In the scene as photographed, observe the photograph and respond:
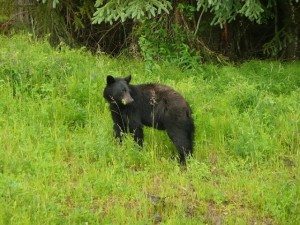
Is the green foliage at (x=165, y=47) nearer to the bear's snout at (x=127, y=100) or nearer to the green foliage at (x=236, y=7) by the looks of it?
the green foliage at (x=236, y=7)

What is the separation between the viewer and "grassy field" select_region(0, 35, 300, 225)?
542cm

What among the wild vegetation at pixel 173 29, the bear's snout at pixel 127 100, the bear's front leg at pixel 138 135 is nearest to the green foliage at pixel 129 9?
the wild vegetation at pixel 173 29

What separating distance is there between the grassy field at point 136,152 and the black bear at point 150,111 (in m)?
0.25

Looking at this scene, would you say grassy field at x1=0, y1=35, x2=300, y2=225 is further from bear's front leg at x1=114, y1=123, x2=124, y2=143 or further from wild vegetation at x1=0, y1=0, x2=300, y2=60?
wild vegetation at x1=0, y1=0, x2=300, y2=60

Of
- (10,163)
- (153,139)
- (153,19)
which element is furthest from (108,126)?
(153,19)

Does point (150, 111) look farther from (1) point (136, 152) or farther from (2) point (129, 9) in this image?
(2) point (129, 9)

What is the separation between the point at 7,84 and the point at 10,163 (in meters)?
2.46

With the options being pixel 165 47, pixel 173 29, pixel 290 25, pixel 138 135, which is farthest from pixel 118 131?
pixel 290 25

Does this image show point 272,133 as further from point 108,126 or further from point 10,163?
point 10,163

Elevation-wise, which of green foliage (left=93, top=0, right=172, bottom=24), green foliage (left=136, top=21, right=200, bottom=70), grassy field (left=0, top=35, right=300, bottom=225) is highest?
green foliage (left=93, top=0, right=172, bottom=24)

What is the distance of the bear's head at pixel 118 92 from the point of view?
707 cm

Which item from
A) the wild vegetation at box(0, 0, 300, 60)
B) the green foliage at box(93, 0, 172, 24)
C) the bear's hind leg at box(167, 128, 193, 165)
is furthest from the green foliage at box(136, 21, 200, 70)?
the bear's hind leg at box(167, 128, 193, 165)

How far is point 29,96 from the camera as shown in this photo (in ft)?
27.5

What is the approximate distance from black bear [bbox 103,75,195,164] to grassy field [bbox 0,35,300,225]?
0.81 ft
